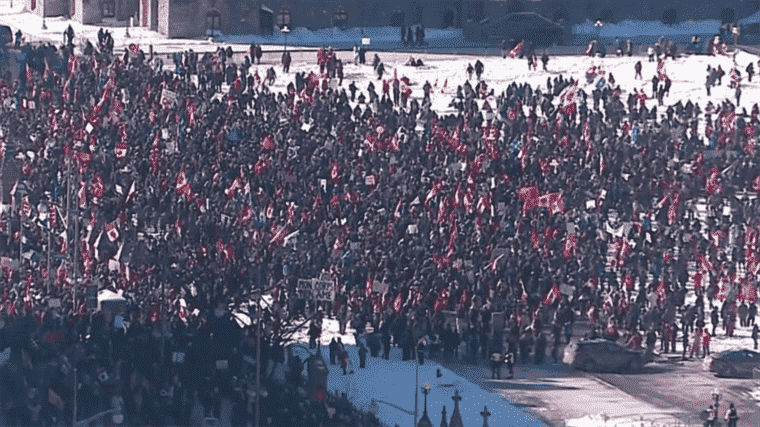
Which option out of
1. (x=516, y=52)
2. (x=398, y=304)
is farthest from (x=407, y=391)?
(x=516, y=52)

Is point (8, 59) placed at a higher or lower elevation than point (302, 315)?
higher

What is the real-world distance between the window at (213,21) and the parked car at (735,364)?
50712 millimetres

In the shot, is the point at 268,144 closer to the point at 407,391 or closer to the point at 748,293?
the point at 748,293

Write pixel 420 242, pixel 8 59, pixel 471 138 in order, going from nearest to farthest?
pixel 420 242
pixel 471 138
pixel 8 59

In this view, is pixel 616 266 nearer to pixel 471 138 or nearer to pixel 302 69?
pixel 471 138

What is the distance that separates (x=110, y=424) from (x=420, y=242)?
1452 centimetres

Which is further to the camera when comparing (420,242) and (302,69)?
(302,69)

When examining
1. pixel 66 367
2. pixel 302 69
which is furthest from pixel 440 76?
pixel 66 367

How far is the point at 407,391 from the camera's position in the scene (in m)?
49.2

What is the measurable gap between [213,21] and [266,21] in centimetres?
245

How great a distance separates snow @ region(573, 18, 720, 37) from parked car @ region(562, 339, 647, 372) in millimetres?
51270

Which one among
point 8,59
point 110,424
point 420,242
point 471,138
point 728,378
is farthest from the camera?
point 8,59

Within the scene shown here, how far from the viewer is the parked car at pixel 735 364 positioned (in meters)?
51.8

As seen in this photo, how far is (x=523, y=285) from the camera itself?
54281 millimetres
